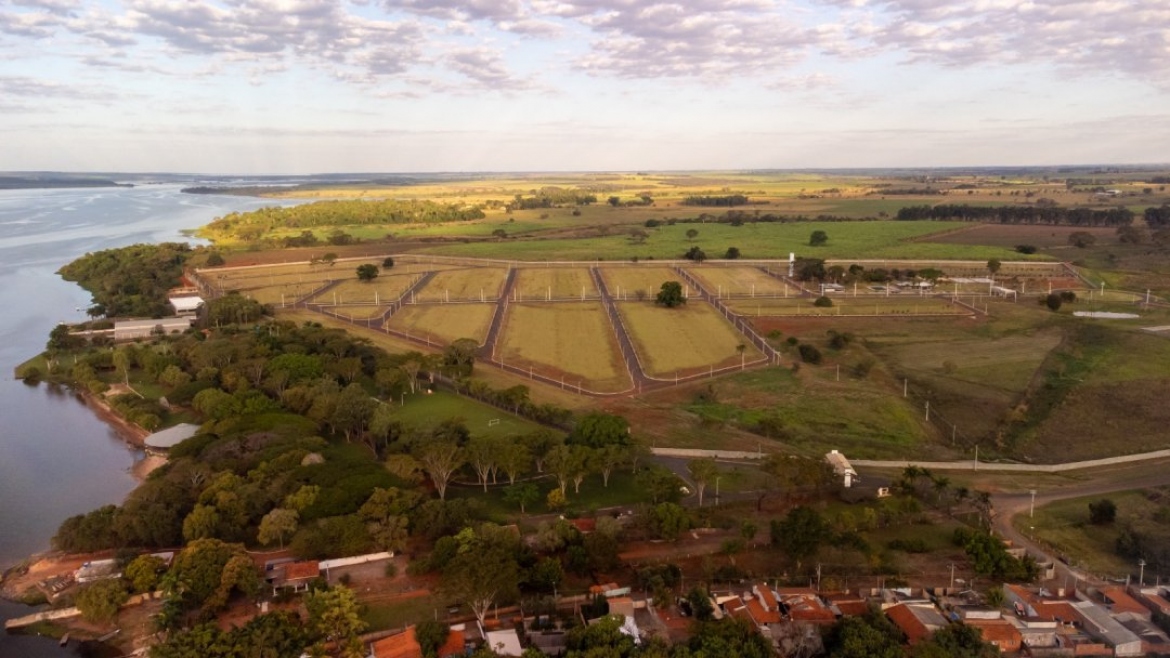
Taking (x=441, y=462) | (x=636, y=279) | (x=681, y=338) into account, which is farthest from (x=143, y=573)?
(x=636, y=279)

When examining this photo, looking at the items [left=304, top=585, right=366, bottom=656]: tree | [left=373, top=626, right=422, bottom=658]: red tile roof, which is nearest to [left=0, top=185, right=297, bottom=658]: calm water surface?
[left=304, top=585, right=366, bottom=656]: tree

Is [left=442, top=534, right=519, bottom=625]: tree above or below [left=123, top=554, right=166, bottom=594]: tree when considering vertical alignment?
above

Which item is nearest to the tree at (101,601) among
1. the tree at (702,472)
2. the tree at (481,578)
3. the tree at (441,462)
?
the tree at (481,578)

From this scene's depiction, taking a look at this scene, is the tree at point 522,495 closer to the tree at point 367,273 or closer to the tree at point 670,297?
the tree at point 670,297

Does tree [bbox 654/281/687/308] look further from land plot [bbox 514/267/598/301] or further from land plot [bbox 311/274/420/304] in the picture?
land plot [bbox 311/274/420/304]

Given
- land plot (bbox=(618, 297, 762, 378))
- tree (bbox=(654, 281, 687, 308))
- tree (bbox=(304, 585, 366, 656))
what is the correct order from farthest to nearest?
1. tree (bbox=(654, 281, 687, 308))
2. land plot (bbox=(618, 297, 762, 378))
3. tree (bbox=(304, 585, 366, 656))

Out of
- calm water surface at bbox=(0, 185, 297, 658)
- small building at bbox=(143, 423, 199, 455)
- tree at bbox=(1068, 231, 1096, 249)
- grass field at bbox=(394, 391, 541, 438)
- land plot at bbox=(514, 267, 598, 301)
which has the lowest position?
calm water surface at bbox=(0, 185, 297, 658)

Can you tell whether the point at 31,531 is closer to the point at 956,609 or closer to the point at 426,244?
the point at 956,609
